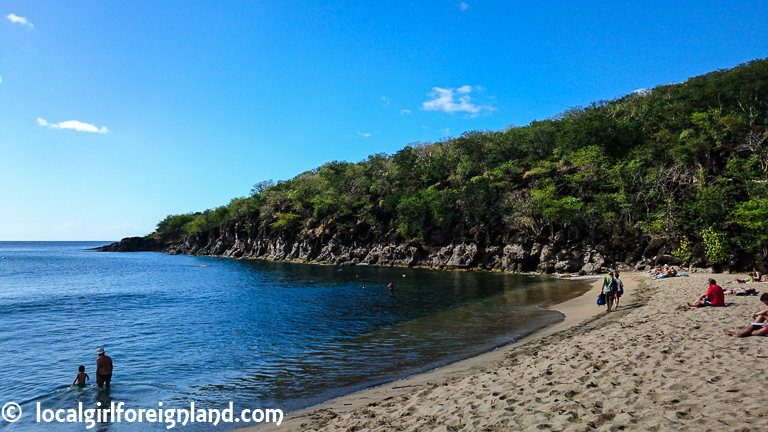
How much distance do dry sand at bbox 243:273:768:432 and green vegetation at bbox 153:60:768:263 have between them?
97.0 ft

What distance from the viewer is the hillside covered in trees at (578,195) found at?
119 ft

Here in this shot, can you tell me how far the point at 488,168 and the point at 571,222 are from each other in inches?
887

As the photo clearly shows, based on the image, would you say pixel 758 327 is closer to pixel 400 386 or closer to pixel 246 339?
pixel 400 386

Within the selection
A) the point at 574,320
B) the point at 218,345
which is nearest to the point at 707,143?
the point at 574,320

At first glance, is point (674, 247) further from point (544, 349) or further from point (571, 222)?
point (544, 349)

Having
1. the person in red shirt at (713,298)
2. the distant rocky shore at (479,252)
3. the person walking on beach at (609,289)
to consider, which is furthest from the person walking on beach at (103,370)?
the distant rocky shore at (479,252)

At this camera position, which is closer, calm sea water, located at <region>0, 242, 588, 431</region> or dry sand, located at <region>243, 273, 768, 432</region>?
dry sand, located at <region>243, 273, 768, 432</region>

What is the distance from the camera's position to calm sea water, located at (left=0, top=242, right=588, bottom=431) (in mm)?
11523

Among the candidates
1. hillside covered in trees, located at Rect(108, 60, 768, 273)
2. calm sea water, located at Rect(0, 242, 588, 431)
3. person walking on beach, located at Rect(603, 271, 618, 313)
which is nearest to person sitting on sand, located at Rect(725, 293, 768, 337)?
calm sea water, located at Rect(0, 242, 588, 431)

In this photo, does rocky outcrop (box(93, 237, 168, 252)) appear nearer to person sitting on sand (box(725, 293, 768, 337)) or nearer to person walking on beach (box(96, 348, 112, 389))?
person walking on beach (box(96, 348, 112, 389))

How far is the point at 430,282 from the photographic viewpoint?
1598 inches

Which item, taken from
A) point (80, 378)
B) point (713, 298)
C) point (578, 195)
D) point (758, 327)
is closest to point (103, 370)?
point (80, 378)

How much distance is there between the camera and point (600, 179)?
164 ft

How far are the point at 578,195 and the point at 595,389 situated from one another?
49.2 metres
